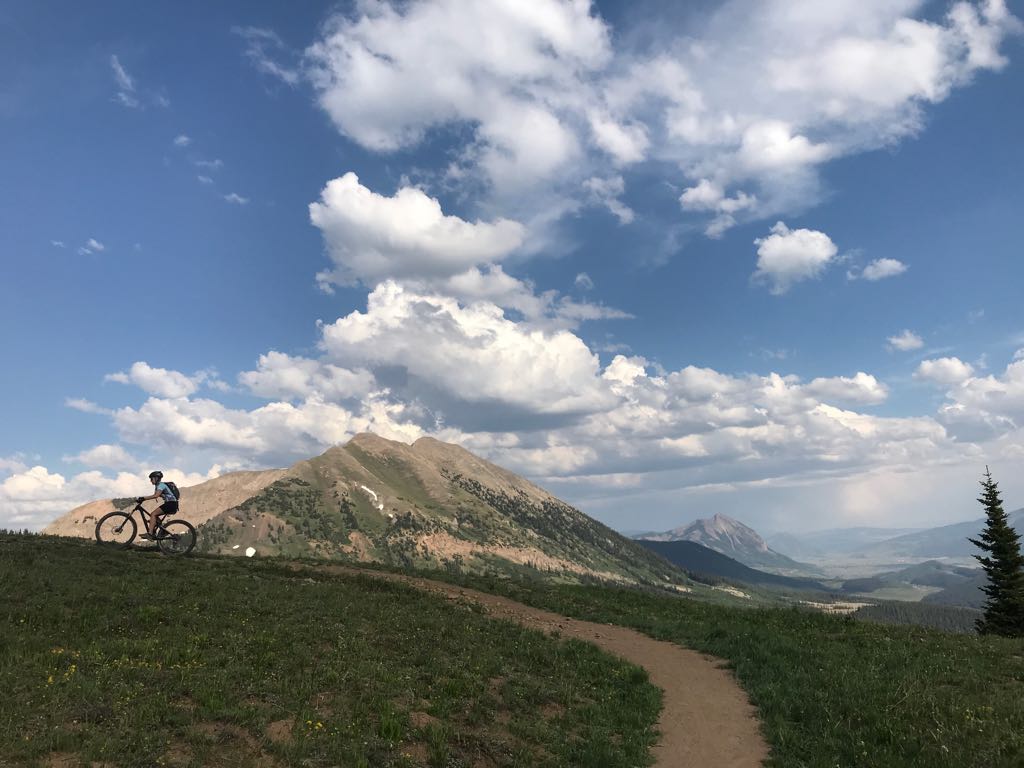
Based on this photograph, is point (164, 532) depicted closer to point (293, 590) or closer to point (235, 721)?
point (293, 590)

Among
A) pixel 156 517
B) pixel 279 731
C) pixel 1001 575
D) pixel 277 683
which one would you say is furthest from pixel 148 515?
pixel 1001 575

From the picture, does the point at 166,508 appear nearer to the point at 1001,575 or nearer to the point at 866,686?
the point at 866,686

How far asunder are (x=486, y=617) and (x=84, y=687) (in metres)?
17.6

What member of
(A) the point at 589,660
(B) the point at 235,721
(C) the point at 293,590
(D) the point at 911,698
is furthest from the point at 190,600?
(D) the point at 911,698

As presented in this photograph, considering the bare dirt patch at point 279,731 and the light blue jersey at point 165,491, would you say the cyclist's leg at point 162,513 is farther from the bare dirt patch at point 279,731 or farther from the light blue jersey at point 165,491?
the bare dirt patch at point 279,731

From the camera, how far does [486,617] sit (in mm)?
28078

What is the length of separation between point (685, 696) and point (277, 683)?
12.9 meters

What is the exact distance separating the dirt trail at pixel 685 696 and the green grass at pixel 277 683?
2.72ft

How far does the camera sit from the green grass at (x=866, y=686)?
13.6 metres

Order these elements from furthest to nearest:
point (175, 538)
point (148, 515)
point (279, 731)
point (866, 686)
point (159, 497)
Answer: point (175, 538) → point (148, 515) → point (159, 497) → point (866, 686) → point (279, 731)

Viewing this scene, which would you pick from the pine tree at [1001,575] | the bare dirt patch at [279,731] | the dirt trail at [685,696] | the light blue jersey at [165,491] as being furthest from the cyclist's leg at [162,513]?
the pine tree at [1001,575]

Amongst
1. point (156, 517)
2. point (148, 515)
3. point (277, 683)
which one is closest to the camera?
point (277, 683)

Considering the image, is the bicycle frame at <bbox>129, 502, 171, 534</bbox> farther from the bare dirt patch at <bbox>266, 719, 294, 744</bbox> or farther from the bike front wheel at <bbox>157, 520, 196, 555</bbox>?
the bare dirt patch at <bbox>266, 719, 294, 744</bbox>

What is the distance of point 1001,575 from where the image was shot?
51188 millimetres
